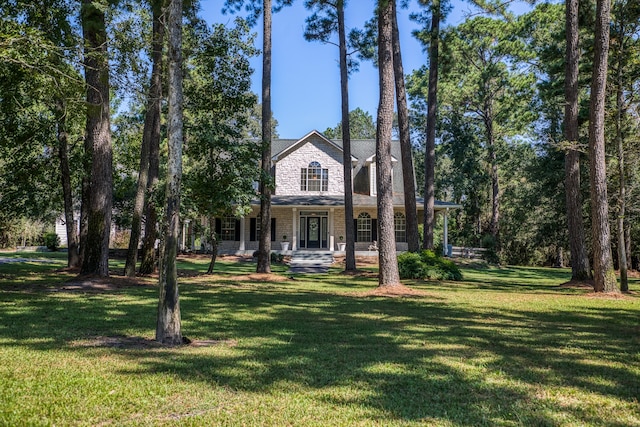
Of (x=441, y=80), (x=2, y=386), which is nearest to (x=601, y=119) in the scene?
(x=2, y=386)

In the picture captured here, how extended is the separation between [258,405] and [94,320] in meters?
4.84

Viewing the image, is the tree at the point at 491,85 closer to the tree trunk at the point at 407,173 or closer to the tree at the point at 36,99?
the tree trunk at the point at 407,173

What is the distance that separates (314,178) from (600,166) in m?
18.6

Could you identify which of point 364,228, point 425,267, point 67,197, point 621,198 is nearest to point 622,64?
point 621,198

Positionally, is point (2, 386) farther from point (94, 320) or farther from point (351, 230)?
point (351, 230)

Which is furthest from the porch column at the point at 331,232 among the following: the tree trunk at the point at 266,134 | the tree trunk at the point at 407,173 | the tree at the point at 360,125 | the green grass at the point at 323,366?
the tree at the point at 360,125

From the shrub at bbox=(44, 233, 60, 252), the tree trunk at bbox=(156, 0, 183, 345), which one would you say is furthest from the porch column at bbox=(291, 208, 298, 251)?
the tree trunk at bbox=(156, 0, 183, 345)

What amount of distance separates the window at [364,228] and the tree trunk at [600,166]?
1656 cm

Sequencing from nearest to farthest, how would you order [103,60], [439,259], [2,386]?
[2,386], [103,60], [439,259]

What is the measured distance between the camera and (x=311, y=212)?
92.8 ft

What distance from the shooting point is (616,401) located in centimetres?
383

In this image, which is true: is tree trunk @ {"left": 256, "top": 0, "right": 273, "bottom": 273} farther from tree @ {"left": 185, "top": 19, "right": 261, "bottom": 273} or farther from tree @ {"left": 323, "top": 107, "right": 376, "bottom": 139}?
tree @ {"left": 323, "top": 107, "right": 376, "bottom": 139}

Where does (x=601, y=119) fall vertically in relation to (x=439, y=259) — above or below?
above

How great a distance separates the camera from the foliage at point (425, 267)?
15.9 m
